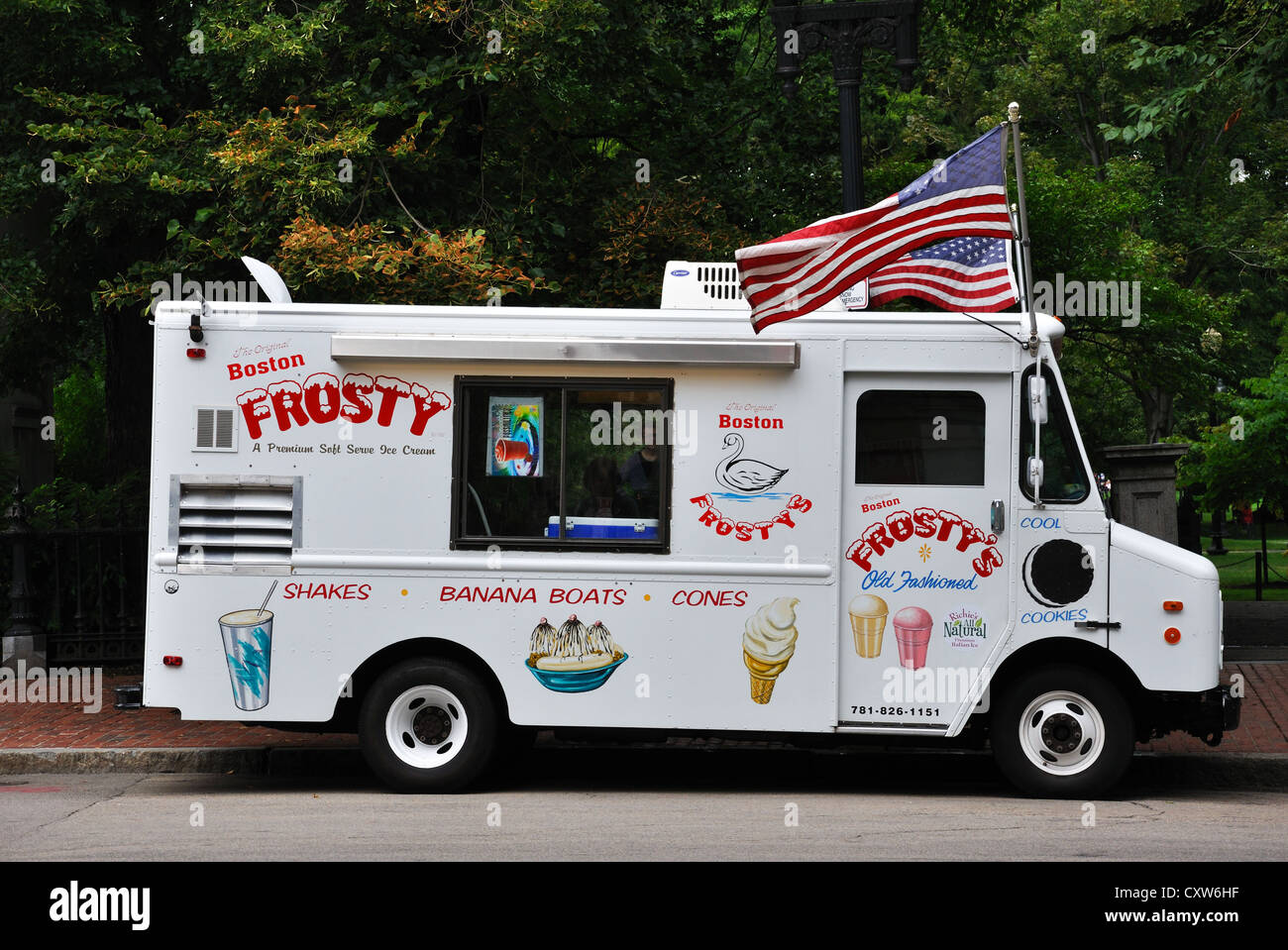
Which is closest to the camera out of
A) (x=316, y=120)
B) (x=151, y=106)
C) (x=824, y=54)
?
(x=316, y=120)

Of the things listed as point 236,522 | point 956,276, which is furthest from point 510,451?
point 956,276

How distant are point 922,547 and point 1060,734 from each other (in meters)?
1.35

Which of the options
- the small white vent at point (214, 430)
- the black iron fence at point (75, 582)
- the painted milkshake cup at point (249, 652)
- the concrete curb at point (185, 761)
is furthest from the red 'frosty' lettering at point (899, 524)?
the black iron fence at point (75, 582)

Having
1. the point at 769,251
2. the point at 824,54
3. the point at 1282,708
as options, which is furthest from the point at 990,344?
the point at 824,54

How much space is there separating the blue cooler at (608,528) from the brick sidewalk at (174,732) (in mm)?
2684

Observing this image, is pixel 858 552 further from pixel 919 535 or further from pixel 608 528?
pixel 608 528

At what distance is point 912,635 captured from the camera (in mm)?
8461

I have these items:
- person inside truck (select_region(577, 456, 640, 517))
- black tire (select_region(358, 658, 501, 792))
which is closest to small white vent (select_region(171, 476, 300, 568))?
black tire (select_region(358, 658, 501, 792))

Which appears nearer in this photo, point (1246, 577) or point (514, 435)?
point (514, 435)

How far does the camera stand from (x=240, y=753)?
394 inches

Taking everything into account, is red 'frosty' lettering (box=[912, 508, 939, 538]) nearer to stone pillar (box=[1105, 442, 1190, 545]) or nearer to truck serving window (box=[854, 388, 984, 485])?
truck serving window (box=[854, 388, 984, 485])

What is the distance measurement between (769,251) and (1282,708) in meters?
6.19

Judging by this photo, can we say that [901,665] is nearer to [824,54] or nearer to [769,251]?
[769,251]

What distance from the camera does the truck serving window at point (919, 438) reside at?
8500 mm
